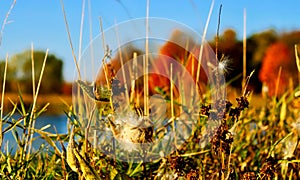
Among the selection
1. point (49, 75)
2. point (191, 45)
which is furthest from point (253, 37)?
point (191, 45)

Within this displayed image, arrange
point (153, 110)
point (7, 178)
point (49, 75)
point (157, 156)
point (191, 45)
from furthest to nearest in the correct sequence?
point (49, 75), point (191, 45), point (153, 110), point (157, 156), point (7, 178)

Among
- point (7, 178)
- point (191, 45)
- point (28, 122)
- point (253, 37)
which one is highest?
point (253, 37)

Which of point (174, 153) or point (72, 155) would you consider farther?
point (174, 153)

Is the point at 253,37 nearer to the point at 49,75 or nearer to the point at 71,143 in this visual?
the point at 49,75

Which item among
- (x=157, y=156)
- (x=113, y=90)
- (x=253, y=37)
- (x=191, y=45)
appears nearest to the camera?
(x=113, y=90)

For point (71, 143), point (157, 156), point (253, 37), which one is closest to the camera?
point (71, 143)

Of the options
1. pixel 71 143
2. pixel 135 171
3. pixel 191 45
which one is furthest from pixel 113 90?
pixel 191 45

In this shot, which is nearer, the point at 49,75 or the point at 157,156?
the point at 157,156

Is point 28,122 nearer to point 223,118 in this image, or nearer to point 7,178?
point 7,178

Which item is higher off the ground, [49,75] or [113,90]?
[49,75]
